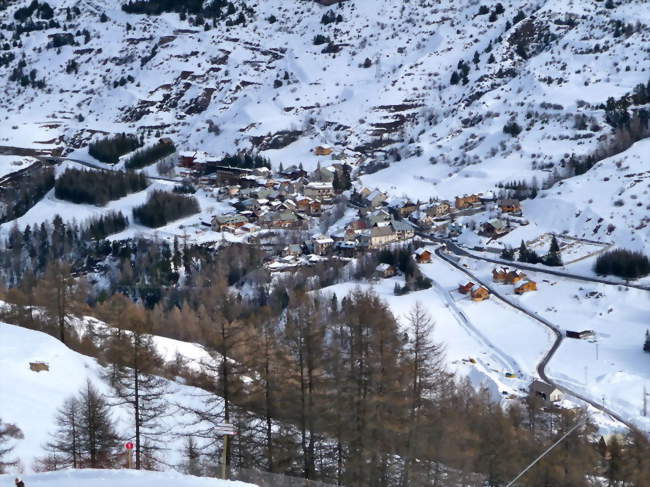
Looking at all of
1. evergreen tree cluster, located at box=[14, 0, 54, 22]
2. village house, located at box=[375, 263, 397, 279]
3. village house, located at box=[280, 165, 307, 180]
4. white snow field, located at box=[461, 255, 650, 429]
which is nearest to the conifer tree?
white snow field, located at box=[461, 255, 650, 429]

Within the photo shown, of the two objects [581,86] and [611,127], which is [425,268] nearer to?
[611,127]

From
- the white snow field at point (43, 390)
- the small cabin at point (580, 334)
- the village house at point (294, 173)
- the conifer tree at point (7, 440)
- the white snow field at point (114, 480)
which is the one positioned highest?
the white snow field at point (114, 480)

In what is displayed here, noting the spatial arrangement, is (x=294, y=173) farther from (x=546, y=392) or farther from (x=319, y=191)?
(x=546, y=392)

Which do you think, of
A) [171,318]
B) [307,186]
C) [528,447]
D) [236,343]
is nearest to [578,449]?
[528,447]

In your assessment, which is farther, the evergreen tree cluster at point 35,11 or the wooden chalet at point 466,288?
the evergreen tree cluster at point 35,11

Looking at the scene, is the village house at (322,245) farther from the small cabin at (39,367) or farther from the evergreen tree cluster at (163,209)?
the small cabin at (39,367)

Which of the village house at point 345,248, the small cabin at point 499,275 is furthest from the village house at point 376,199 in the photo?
the small cabin at point 499,275
